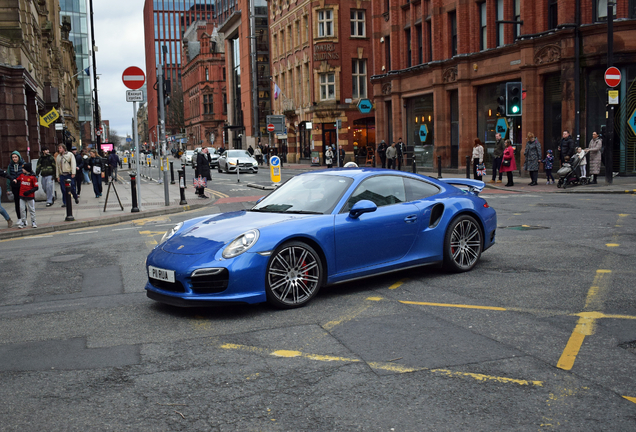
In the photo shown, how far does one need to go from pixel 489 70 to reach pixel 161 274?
26.8 meters

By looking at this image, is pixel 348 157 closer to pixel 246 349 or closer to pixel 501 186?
pixel 501 186

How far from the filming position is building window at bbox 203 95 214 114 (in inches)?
4705

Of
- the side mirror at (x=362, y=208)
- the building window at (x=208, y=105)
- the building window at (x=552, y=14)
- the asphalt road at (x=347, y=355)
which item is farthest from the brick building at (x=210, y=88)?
the side mirror at (x=362, y=208)

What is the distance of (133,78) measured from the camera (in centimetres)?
1761

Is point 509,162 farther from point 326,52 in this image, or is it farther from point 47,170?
point 326,52

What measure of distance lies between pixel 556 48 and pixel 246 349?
78.8 ft

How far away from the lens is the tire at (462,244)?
25.6 feet

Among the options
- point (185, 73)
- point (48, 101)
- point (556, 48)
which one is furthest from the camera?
point (185, 73)

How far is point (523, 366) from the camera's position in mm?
4625

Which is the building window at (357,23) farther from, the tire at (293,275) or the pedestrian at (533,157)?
the tire at (293,275)

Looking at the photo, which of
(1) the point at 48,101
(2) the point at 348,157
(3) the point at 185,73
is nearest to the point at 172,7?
(3) the point at 185,73

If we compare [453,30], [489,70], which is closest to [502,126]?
[489,70]

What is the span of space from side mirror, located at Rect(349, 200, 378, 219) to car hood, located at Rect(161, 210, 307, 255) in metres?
0.54

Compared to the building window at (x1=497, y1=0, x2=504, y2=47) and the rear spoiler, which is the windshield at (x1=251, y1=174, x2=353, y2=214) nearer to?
the rear spoiler
